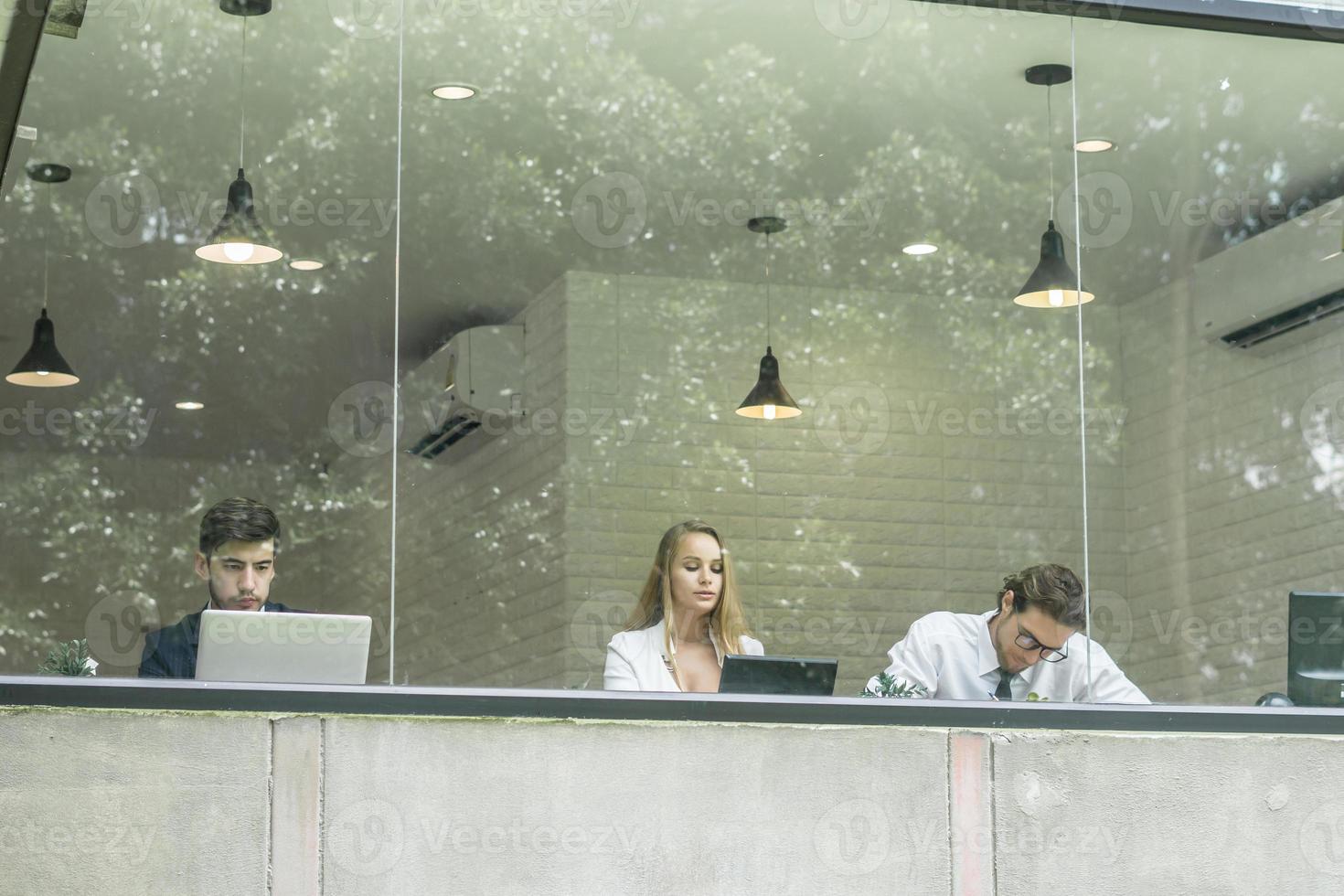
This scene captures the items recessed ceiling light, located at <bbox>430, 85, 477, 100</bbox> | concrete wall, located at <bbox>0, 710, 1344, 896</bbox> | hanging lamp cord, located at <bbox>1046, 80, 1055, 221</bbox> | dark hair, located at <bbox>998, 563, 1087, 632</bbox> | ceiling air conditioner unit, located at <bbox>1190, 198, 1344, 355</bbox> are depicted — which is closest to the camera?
concrete wall, located at <bbox>0, 710, 1344, 896</bbox>

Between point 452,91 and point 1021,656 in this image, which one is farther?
point 452,91

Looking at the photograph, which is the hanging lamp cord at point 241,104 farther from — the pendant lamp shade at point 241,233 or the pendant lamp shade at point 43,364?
the pendant lamp shade at point 43,364

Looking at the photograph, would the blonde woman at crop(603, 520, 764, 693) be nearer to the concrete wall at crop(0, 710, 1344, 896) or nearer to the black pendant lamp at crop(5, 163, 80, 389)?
the concrete wall at crop(0, 710, 1344, 896)

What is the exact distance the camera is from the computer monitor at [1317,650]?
211 inches

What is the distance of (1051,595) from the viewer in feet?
17.4

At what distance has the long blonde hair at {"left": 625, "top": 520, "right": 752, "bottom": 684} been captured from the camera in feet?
17.5

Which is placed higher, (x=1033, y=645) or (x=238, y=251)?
(x=238, y=251)

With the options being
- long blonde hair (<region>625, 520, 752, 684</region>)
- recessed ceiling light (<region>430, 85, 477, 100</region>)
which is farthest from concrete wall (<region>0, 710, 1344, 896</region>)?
recessed ceiling light (<region>430, 85, 477, 100</region>)

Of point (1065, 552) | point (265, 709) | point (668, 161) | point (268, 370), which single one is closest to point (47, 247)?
point (268, 370)

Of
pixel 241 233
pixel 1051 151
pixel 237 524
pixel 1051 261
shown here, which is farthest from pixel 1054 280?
pixel 237 524

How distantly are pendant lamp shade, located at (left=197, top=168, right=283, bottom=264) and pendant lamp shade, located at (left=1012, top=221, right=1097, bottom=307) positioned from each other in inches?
94.5

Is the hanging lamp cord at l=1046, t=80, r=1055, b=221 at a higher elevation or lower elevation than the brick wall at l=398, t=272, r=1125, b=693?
higher

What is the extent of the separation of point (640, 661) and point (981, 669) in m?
0.95

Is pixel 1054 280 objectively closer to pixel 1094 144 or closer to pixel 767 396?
pixel 1094 144
